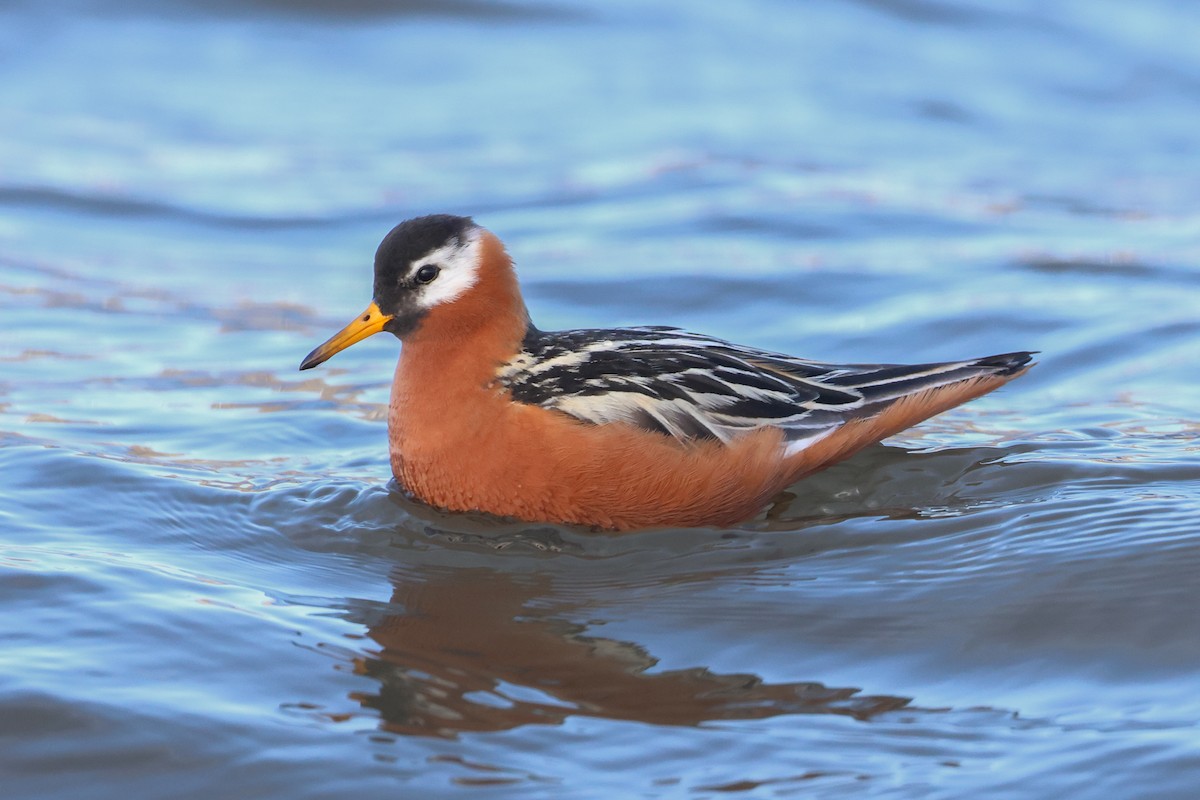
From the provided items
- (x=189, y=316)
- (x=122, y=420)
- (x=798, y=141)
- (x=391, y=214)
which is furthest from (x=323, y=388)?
(x=798, y=141)

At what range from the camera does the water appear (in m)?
4.93

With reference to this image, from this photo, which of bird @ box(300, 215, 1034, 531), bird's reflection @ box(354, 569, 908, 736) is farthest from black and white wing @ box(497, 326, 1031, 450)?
bird's reflection @ box(354, 569, 908, 736)

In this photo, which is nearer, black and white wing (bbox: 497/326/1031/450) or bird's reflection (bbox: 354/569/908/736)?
bird's reflection (bbox: 354/569/908/736)

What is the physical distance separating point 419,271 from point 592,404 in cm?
108

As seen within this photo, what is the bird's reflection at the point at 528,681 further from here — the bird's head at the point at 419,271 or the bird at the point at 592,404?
the bird's head at the point at 419,271

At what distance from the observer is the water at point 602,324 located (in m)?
4.93

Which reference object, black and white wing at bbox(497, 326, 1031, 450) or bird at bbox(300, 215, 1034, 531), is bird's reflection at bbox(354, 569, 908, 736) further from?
black and white wing at bbox(497, 326, 1031, 450)

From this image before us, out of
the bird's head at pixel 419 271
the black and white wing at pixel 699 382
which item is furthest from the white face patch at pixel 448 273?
the black and white wing at pixel 699 382

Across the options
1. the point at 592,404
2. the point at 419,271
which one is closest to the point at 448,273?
the point at 419,271

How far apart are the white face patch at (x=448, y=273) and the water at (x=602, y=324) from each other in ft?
3.11

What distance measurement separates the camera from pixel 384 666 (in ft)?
17.8

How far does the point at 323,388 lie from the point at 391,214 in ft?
13.0

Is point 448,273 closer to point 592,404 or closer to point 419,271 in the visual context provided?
point 419,271

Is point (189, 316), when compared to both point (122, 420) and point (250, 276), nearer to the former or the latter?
point (250, 276)
